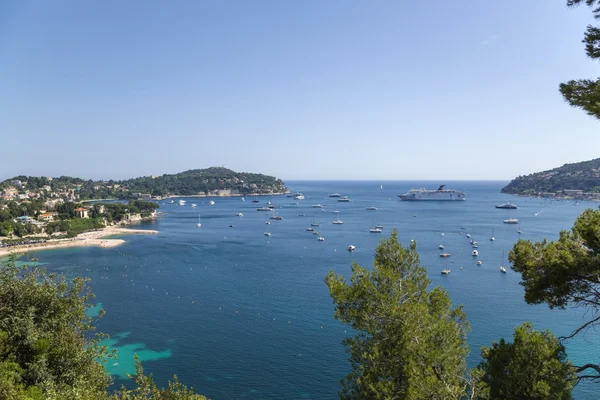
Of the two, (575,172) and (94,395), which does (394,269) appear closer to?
(94,395)

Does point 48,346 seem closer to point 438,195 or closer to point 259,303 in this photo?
point 259,303

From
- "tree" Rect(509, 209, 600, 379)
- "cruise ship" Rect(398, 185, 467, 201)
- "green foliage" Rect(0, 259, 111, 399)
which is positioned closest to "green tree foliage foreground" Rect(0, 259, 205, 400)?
"green foliage" Rect(0, 259, 111, 399)

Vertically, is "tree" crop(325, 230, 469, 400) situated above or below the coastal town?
above

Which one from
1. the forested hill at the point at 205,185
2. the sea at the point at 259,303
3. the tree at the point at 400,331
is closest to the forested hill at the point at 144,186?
the forested hill at the point at 205,185

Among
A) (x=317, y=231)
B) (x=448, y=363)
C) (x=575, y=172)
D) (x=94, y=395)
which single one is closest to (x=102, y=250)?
(x=317, y=231)

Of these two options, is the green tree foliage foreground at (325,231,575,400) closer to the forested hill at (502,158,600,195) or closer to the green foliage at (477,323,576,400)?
the green foliage at (477,323,576,400)

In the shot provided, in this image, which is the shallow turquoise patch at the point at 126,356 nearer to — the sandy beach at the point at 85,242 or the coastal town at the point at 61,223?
the sandy beach at the point at 85,242
